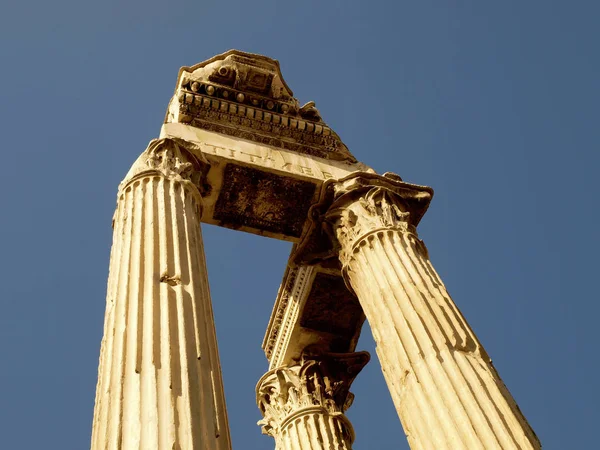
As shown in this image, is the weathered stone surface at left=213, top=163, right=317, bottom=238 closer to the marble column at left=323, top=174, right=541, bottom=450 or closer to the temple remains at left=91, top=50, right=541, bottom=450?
the temple remains at left=91, top=50, right=541, bottom=450

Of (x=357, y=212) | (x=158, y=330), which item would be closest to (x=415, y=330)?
(x=357, y=212)

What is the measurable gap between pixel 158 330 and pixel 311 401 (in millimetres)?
8737

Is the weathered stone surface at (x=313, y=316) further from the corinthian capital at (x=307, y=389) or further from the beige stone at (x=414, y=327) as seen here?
the beige stone at (x=414, y=327)

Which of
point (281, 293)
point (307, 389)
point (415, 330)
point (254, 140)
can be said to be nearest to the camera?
point (415, 330)

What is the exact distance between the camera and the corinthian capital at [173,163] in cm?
1450

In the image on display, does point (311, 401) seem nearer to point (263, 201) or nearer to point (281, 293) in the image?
point (281, 293)

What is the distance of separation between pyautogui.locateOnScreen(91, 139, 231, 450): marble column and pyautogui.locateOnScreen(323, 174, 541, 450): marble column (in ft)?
10.7

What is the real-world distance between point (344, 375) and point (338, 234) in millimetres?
4573

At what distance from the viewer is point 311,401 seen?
18391 millimetres

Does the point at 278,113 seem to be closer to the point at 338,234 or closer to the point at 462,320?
the point at 338,234

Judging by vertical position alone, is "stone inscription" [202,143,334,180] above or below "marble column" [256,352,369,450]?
above

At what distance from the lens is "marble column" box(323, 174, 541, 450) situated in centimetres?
1109

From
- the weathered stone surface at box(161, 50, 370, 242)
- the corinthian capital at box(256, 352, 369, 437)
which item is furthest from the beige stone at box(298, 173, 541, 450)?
the corinthian capital at box(256, 352, 369, 437)

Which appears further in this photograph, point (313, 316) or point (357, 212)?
point (313, 316)
